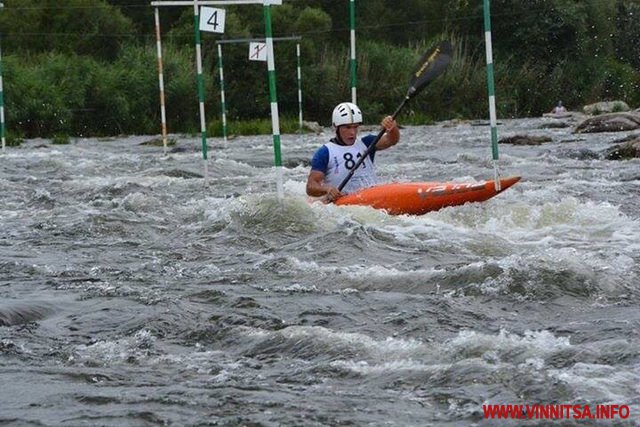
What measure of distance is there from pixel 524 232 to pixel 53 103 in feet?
67.8

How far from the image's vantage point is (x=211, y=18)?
39.4ft

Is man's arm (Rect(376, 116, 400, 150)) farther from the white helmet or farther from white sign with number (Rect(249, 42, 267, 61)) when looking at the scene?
white sign with number (Rect(249, 42, 267, 61))

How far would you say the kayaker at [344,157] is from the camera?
8.85m

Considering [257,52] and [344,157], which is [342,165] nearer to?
[344,157]

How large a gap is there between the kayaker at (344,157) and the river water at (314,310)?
40cm

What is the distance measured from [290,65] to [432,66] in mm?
23145

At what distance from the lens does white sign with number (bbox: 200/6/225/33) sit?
11.9 m

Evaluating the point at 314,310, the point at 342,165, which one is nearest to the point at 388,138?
the point at 342,165

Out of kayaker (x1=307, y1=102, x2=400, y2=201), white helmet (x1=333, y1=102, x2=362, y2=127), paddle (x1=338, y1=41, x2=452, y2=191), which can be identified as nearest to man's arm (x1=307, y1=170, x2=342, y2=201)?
kayaker (x1=307, y1=102, x2=400, y2=201)

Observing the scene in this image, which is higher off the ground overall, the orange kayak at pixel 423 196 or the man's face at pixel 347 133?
the man's face at pixel 347 133

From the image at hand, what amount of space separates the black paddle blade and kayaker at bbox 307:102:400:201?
0.61 metres

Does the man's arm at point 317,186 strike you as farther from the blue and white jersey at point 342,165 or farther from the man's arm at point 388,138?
the man's arm at point 388,138

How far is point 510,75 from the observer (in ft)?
117

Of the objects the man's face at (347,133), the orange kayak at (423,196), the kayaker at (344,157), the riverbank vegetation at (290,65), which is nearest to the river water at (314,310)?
the orange kayak at (423,196)
